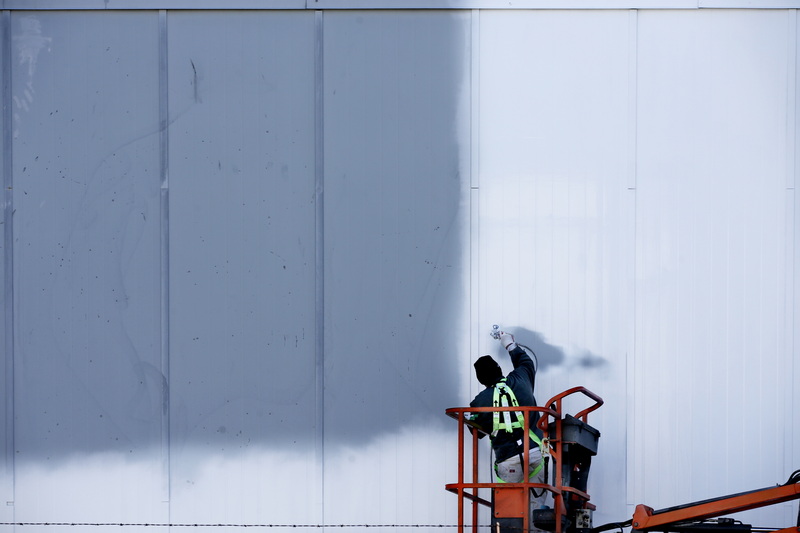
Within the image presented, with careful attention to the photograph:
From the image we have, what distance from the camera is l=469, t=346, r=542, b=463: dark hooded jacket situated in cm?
693

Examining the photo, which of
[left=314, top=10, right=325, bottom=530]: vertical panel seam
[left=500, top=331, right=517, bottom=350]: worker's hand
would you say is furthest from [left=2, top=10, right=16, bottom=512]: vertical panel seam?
[left=500, top=331, right=517, bottom=350]: worker's hand

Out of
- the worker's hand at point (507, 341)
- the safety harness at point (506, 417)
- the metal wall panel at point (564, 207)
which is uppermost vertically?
the metal wall panel at point (564, 207)

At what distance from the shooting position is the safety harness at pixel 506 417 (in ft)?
22.4

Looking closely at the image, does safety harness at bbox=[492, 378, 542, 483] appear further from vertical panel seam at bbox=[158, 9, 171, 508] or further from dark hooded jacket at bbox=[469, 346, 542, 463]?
vertical panel seam at bbox=[158, 9, 171, 508]

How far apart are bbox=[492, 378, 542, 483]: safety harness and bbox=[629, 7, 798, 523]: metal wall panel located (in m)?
1.46

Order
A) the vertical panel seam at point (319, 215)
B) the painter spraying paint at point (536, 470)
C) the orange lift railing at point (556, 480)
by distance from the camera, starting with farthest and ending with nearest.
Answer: the vertical panel seam at point (319, 215) → the orange lift railing at point (556, 480) → the painter spraying paint at point (536, 470)

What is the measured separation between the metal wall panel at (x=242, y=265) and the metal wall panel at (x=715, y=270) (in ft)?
9.49

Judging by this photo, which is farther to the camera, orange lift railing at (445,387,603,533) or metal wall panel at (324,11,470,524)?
metal wall panel at (324,11,470,524)

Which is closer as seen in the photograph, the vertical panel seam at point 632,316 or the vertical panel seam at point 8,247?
the vertical panel seam at point 632,316

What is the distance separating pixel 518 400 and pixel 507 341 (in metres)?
0.70

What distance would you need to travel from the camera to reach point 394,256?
803 cm

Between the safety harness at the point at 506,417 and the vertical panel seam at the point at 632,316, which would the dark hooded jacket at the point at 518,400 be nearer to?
the safety harness at the point at 506,417

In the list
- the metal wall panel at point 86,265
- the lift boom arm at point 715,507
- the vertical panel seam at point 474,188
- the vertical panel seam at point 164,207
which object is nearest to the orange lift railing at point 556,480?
the lift boom arm at point 715,507

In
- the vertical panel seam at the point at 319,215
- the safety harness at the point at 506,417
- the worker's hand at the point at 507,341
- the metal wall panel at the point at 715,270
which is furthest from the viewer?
the vertical panel seam at the point at 319,215
